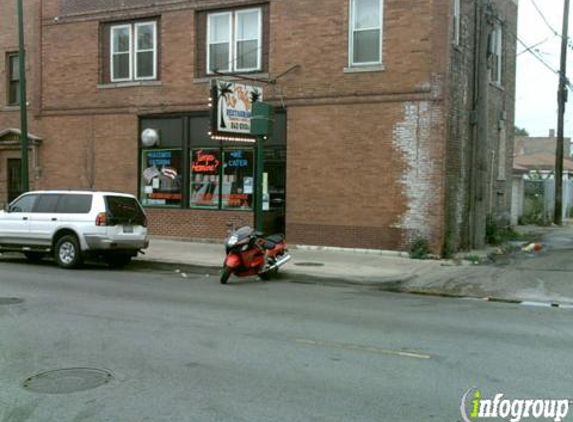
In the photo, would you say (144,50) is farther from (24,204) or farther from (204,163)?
(24,204)

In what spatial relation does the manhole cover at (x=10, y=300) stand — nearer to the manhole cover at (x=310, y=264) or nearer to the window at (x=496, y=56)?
the manhole cover at (x=310, y=264)

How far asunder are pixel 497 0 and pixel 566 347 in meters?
15.5

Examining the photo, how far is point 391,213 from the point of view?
15961 millimetres

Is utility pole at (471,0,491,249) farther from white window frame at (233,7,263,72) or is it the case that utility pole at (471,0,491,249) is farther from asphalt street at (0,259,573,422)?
asphalt street at (0,259,573,422)

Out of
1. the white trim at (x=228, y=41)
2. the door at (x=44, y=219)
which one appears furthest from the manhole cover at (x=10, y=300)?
the white trim at (x=228, y=41)

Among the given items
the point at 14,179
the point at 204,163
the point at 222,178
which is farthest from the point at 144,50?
the point at 14,179

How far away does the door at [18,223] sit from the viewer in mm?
14562

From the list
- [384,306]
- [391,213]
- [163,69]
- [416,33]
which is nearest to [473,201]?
[391,213]

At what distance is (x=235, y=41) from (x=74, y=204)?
7147mm

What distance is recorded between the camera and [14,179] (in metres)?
22.4

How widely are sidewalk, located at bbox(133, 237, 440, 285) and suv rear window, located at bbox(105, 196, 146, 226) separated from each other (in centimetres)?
Answer: 129

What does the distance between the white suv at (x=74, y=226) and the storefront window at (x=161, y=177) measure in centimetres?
481

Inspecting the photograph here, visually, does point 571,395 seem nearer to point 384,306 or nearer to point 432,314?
point 432,314

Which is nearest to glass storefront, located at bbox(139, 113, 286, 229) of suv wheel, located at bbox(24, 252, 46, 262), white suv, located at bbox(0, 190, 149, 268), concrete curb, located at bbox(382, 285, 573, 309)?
white suv, located at bbox(0, 190, 149, 268)
